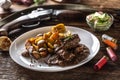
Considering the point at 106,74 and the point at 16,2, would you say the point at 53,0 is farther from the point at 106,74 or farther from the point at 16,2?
the point at 106,74

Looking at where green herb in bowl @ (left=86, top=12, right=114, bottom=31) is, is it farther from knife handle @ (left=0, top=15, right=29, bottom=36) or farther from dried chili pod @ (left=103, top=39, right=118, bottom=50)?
knife handle @ (left=0, top=15, right=29, bottom=36)

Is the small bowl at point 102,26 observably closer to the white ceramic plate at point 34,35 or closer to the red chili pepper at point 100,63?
the white ceramic plate at point 34,35

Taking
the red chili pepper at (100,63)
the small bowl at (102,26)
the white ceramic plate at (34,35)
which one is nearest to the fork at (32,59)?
the white ceramic plate at (34,35)

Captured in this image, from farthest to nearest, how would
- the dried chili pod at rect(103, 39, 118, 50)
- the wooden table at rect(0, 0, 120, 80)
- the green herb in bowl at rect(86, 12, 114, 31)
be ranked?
the green herb in bowl at rect(86, 12, 114, 31)
the dried chili pod at rect(103, 39, 118, 50)
the wooden table at rect(0, 0, 120, 80)

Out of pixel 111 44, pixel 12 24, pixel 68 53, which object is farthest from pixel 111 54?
pixel 12 24

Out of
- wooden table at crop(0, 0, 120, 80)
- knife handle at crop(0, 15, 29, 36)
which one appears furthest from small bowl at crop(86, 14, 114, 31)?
knife handle at crop(0, 15, 29, 36)

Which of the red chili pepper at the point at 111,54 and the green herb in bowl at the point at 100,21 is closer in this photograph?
the red chili pepper at the point at 111,54

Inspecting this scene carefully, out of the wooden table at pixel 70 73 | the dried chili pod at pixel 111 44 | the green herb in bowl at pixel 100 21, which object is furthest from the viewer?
the green herb in bowl at pixel 100 21

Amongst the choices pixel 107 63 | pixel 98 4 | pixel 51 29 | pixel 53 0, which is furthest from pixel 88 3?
pixel 107 63
